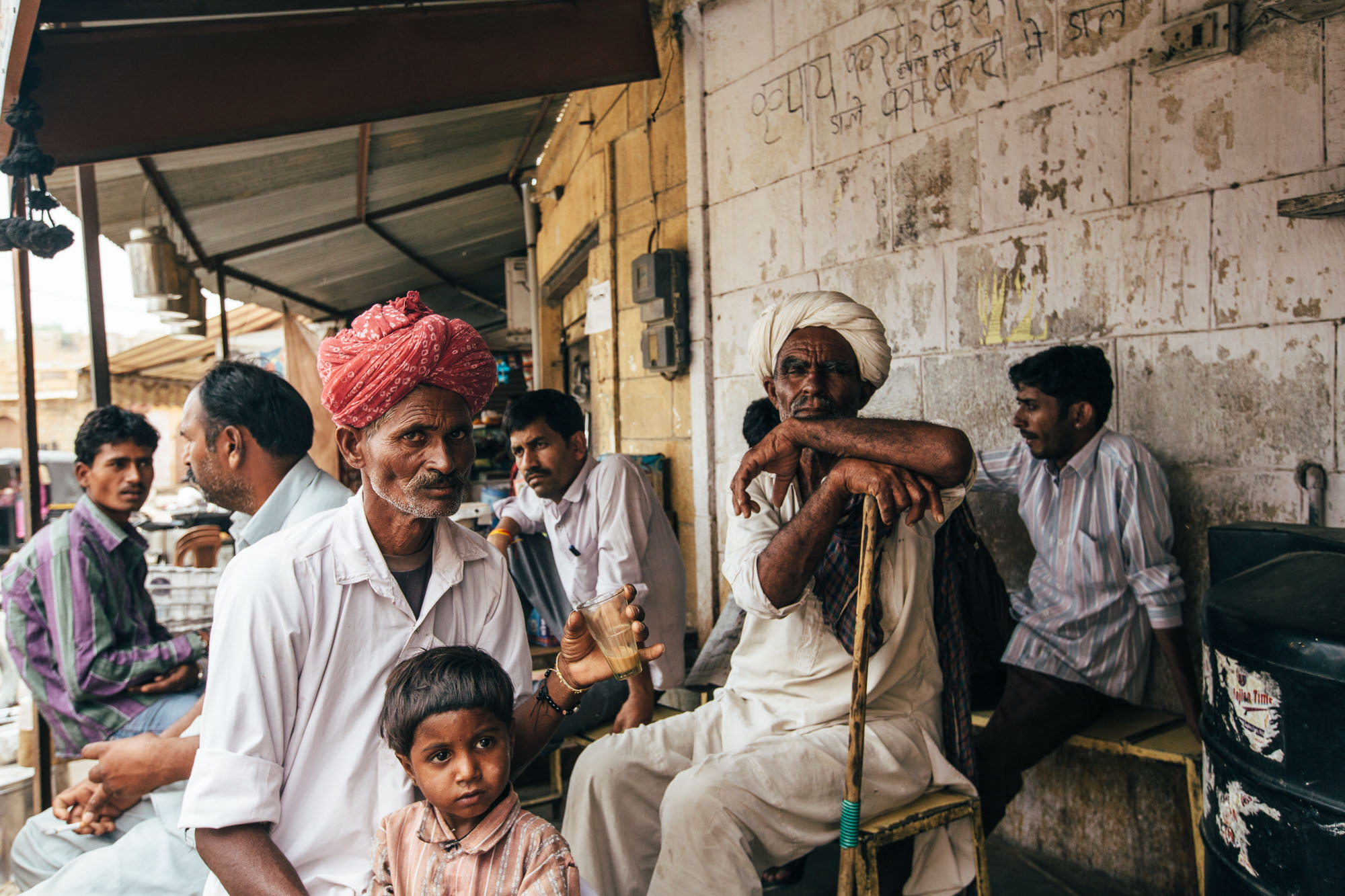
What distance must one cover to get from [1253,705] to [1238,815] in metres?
0.23

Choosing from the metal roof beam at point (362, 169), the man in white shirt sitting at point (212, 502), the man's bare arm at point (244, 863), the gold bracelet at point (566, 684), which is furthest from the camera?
the metal roof beam at point (362, 169)

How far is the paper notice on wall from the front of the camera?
5285 mm

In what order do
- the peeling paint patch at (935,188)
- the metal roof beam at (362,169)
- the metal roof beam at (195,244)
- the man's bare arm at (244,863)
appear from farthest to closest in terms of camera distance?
the metal roof beam at (362,169), the metal roof beam at (195,244), the peeling paint patch at (935,188), the man's bare arm at (244,863)

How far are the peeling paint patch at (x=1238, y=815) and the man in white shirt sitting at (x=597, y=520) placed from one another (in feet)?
6.36

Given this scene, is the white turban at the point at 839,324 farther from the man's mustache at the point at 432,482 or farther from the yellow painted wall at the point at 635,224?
the yellow painted wall at the point at 635,224

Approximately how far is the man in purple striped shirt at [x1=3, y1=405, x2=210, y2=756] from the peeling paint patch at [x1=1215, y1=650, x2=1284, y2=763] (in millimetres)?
2883

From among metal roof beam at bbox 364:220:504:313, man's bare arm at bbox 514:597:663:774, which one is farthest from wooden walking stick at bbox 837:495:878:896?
metal roof beam at bbox 364:220:504:313

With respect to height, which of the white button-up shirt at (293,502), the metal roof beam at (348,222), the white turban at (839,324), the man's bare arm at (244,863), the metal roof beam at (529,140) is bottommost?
the man's bare arm at (244,863)

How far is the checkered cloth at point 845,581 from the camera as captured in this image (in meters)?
2.18

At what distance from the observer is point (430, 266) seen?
379 inches

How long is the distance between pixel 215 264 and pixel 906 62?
217 inches

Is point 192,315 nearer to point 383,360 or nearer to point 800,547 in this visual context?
point 383,360

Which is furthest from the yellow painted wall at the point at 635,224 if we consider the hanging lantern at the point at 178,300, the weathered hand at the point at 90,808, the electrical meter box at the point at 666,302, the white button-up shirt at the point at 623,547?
the weathered hand at the point at 90,808

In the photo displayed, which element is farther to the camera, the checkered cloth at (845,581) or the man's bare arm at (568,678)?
the checkered cloth at (845,581)
